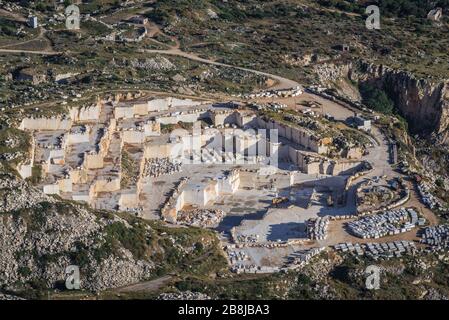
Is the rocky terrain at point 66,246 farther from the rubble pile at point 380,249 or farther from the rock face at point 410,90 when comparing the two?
the rock face at point 410,90

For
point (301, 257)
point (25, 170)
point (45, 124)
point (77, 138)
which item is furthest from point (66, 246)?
point (45, 124)

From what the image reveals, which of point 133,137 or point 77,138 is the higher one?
point 133,137

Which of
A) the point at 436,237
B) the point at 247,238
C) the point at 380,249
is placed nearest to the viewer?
the point at 380,249

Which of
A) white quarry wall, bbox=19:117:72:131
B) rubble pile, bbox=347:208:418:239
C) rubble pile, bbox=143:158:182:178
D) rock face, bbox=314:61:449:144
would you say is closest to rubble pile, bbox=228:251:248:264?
rubble pile, bbox=347:208:418:239

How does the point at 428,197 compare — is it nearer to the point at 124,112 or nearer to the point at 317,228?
the point at 317,228

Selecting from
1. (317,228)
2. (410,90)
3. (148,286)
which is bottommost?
(148,286)

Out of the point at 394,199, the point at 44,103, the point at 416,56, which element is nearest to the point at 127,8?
the point at 416,56
